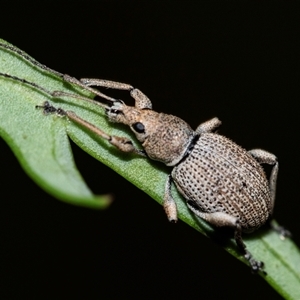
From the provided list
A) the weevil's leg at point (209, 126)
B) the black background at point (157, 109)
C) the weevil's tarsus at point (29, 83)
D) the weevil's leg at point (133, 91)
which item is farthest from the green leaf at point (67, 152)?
the black background at point (157, 109)

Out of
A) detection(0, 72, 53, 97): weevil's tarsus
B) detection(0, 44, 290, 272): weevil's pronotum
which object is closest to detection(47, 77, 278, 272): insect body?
detection(0, 44, 290, 272): weevil's pronotum

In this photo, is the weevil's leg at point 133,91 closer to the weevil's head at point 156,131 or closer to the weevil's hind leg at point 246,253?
the weevil's head at point 156,131

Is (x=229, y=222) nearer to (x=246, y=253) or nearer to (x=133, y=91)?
(x=246, y=253)

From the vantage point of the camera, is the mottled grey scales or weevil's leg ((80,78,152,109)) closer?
the mottled grey scales

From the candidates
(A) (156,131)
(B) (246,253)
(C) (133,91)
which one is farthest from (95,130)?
(B) (246,253)

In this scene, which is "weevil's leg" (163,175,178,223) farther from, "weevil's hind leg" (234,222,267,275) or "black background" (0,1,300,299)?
"black background" (0,1,300,299)

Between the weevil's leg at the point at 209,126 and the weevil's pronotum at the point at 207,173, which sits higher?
the weevil's leg at the point at 209,126

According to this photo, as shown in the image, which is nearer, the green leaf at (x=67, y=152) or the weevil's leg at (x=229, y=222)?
the green leaf at (x=67, y=152)
